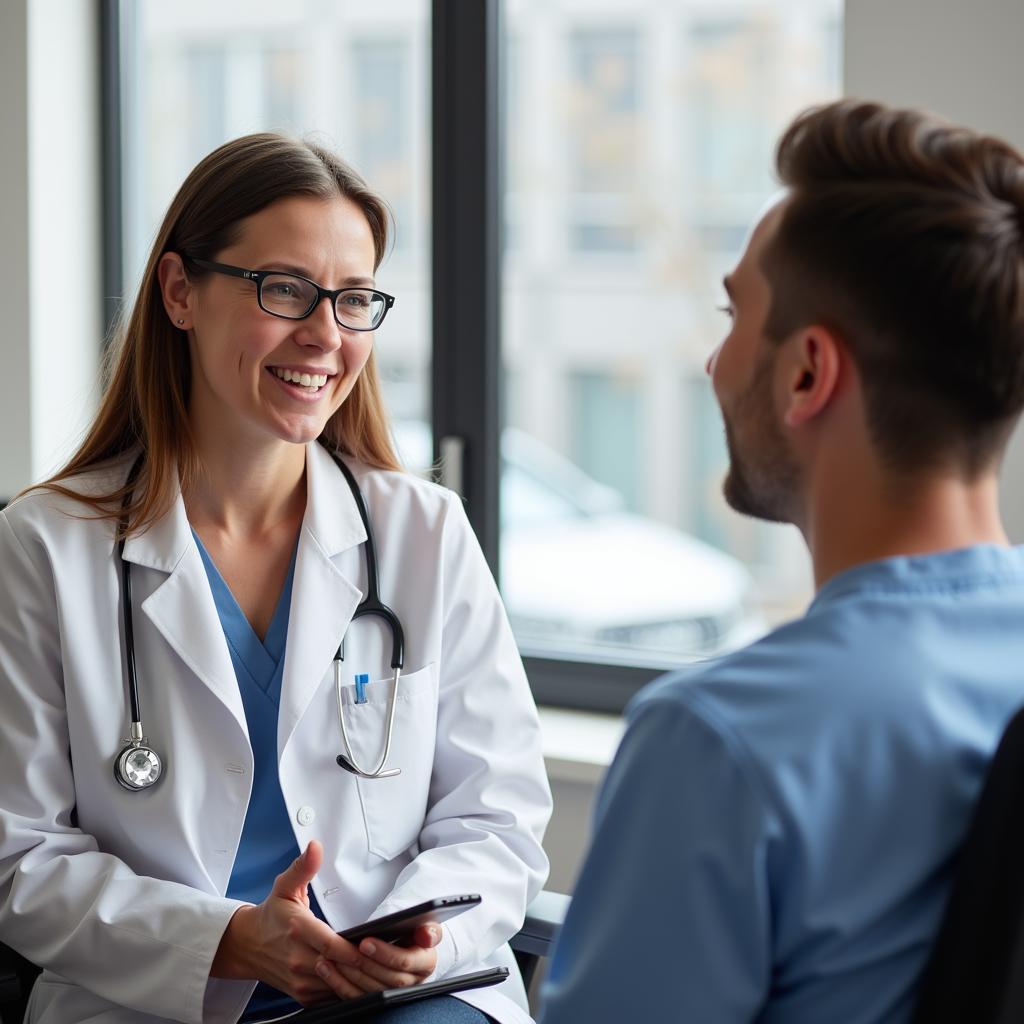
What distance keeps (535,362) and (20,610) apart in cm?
257

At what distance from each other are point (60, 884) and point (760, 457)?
908 millimetres

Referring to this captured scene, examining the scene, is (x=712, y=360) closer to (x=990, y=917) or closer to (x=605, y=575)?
(x=990, y=917)

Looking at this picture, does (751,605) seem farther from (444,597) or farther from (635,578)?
(444,597)

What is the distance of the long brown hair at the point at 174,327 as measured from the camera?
1.51 m

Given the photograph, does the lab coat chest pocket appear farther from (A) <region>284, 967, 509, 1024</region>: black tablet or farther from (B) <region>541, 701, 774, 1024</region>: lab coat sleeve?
(B) <region>541, 701, 774, 1024</region>: lab coat sleeve

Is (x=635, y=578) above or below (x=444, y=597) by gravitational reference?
below

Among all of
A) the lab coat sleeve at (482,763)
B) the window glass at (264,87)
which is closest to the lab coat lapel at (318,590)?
the lab coat sleeve at (482,763)

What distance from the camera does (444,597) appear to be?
5.13 ft

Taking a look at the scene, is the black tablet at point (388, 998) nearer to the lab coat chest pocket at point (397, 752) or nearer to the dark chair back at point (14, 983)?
the lab coat chest pocket at point (397, 752)

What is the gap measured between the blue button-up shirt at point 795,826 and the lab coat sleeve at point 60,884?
0.66 m

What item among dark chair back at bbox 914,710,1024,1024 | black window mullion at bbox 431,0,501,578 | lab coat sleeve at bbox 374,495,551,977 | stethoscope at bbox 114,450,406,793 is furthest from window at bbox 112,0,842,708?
Answer: dark chair back at bbox 914,710,1024,1024

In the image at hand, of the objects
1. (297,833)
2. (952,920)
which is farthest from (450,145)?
(952,920)

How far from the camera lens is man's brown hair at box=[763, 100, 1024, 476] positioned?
792 millimetres

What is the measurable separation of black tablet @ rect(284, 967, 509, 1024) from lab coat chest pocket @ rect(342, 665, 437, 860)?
220mm
